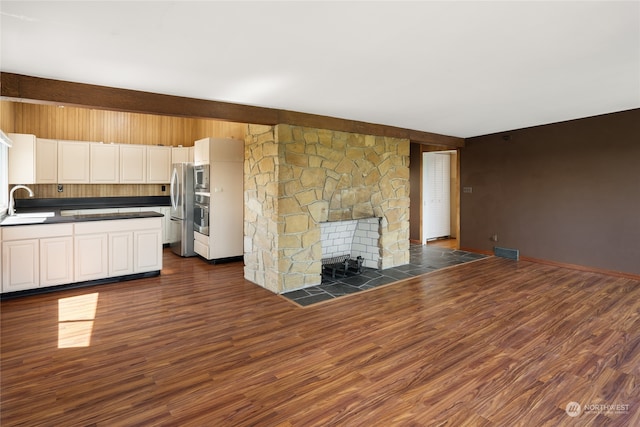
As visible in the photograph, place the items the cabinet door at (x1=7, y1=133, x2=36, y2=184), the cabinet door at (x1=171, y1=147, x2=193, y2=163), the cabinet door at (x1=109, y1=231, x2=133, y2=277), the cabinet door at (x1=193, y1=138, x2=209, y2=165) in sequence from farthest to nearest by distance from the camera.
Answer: the cabinet door at (x1=171, y1=147, x2=193, y2=163)
the cabinet door at (x1=193, y1=138, x2=209, y2=165)
the cabinet door at (x1=7, y1=133, x2=36, y2=184)
the cabinet door at (x1=109, y1=231, x2=133, y2=277)

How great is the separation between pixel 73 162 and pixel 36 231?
275 cm

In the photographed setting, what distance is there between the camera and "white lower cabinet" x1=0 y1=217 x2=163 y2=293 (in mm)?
4023

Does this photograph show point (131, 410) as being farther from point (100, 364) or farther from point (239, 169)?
point (239, 169)

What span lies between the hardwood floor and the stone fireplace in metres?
0.53

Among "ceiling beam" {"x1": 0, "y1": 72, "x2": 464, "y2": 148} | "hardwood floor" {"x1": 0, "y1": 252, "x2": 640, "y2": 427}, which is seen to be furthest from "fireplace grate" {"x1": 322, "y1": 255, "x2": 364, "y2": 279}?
"ceiling beam" {"x1": 0, "y1": 72, "x2": 464, "y2": 148}

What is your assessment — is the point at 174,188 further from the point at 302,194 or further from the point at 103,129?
the point at 302,194

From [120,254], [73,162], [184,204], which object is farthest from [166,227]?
[120,254]

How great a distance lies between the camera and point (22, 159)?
531 cm

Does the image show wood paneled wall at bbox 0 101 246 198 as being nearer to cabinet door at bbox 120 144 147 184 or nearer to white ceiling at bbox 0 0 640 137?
cabinet door at bbox 120 144 147 184

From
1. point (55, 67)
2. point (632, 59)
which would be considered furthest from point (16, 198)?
point (632, 59)

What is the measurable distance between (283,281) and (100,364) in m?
2.13

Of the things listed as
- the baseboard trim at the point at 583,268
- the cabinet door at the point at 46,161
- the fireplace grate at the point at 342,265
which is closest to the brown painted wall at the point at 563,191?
the baseboard trim at the point at 583,268

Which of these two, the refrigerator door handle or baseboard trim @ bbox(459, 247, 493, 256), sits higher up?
the refrigerator door handle

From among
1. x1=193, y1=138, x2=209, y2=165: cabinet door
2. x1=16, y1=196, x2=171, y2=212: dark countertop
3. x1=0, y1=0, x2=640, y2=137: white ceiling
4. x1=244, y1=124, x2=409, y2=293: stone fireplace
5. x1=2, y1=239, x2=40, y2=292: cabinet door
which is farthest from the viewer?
x1=16, y1=196, x2=171, y2=212: dark countertop
